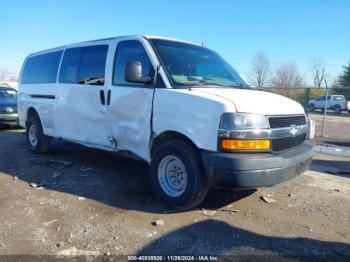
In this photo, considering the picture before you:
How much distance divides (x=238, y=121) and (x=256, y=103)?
39 cm

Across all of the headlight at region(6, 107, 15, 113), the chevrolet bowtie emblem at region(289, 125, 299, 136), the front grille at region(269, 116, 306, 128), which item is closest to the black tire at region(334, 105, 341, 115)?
the headlight at region(6, 107, 15, 113)

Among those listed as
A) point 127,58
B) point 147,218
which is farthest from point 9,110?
point 147,218

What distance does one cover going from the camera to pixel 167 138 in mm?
4242

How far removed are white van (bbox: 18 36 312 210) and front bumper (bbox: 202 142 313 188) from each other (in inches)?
0.4

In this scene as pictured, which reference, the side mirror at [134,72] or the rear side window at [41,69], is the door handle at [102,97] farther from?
the rear side window at [41,69]

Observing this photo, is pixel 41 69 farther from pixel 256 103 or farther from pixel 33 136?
pixel 256 103

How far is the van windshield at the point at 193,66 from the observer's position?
4332 mm

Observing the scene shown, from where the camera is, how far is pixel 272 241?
3430 millimetres

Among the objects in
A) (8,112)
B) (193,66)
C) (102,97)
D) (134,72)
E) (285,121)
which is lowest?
(8,112)

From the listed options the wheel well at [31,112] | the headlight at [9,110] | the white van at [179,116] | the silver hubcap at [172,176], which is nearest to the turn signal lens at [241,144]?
the white van at [179,116]

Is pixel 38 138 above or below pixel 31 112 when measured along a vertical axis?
below

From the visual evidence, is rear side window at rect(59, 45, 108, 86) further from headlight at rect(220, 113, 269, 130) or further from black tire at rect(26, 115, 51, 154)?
headlight at rect(220, 113, 269, 130)

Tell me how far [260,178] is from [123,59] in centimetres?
266

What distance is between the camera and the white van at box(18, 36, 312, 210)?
140 inches
